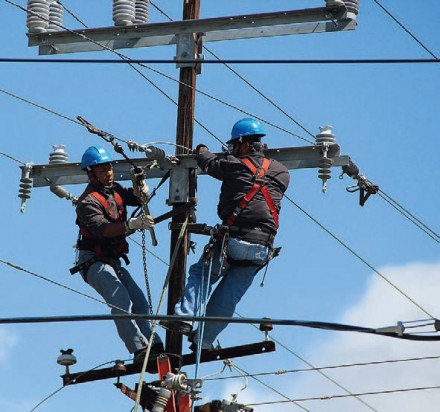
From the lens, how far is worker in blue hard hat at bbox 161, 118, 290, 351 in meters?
16.2

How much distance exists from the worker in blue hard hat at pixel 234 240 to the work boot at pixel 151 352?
0.33 metres

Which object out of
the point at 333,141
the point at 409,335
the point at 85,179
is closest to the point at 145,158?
the point at 85,179

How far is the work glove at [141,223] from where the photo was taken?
650 inches

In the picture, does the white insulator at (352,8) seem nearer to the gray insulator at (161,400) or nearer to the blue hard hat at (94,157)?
the blue hard hat at (94,157)

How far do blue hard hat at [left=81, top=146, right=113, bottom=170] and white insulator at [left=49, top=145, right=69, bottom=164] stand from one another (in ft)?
2.24

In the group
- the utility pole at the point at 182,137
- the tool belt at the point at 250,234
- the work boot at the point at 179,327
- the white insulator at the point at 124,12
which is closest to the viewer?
the work boot at the point at 179,327

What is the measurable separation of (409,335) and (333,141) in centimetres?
370

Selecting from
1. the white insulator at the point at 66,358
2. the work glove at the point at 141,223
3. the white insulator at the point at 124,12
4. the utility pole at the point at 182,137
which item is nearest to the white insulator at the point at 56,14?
the white insulator at the point at 124,12

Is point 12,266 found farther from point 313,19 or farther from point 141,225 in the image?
point 313,19

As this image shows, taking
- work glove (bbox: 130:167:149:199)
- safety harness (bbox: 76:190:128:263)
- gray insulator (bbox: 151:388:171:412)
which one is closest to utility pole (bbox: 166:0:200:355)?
work glove (bbox: 130:167:149:199)

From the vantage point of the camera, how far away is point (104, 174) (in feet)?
55.8

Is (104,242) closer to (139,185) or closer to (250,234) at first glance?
(139,185)

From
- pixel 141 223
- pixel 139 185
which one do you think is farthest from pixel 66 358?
pixel 139 185

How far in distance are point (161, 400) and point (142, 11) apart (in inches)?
168
